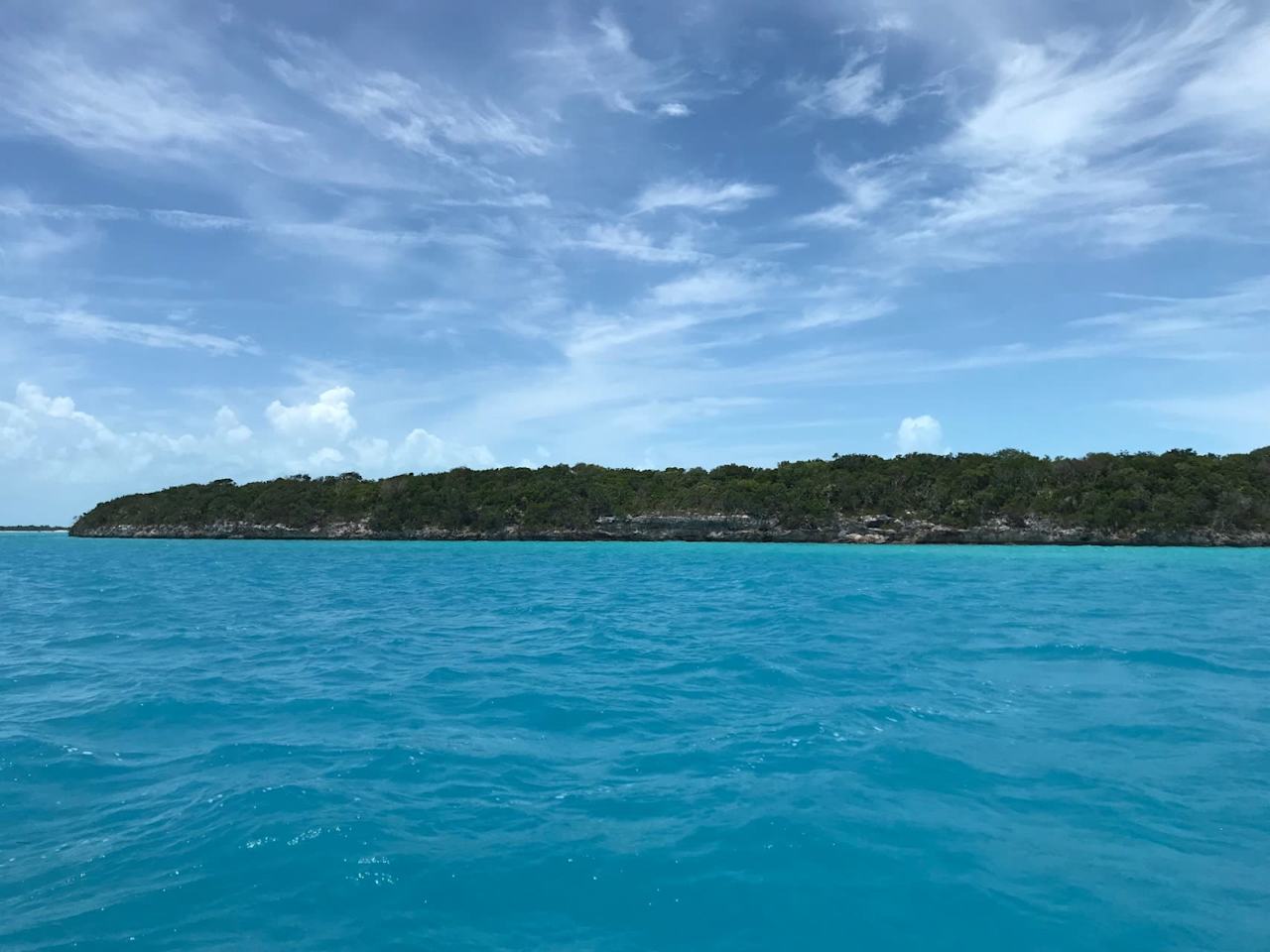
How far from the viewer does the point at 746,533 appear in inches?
3472

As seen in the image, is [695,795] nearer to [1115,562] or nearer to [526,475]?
[1115,562]

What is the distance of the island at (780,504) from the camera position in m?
74.7

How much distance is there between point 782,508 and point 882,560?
34691mm

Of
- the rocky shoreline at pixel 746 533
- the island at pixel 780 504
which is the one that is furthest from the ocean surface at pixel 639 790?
the island at pixel 780 504

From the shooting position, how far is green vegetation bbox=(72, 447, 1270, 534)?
74.9 m

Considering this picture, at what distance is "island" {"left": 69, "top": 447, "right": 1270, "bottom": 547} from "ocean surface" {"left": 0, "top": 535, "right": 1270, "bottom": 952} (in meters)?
67.8

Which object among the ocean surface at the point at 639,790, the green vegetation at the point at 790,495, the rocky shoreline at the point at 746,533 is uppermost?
the green vegetation at the point at 790,495

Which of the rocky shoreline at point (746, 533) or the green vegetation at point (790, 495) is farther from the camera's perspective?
the green vegetation at point (790, 495)

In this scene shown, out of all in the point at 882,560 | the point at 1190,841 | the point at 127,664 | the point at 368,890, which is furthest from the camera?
the point at 882,560

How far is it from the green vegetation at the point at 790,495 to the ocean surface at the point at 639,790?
68.9 meters

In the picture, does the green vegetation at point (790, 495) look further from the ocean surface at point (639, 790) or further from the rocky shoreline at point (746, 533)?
the ocean surface at point (639, 790)

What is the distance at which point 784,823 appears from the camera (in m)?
6.80

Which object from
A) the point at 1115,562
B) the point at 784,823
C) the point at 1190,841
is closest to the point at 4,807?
the point at 784,823

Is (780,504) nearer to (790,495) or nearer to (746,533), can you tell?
(790,495)
